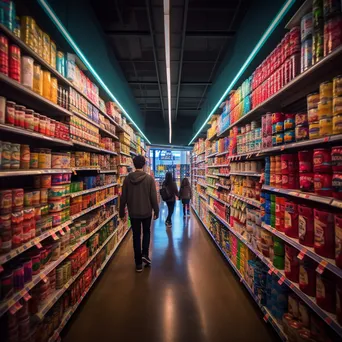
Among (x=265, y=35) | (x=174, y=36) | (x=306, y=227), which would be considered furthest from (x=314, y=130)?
(x=174, y=36)

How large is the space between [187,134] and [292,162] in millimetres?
11862

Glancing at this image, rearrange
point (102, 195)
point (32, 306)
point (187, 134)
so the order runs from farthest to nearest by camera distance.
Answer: point (187, 134) < point (102, 195) < point (32, 306)

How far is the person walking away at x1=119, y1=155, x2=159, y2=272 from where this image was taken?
3.69 metres

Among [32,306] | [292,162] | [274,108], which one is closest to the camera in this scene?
[32,306]

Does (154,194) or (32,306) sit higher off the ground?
(154,194)

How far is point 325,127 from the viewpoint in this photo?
1.54 m

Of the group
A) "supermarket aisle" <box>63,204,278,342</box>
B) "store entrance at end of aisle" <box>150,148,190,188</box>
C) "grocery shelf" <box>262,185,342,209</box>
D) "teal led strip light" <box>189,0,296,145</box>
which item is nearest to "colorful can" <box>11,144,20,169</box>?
"supermarket aisle" <box>63,204,278,342</box>

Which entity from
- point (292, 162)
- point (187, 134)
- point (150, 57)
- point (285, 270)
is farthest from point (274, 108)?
point (187, 134)

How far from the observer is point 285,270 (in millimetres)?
2002

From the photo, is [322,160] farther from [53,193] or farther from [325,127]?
[53,193]

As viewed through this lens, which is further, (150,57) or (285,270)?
(150,57)

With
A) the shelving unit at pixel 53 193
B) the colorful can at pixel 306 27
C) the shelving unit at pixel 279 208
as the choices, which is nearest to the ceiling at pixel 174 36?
the shelving unit at pixel 53 193

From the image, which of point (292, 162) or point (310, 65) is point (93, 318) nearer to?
point (292, 162)

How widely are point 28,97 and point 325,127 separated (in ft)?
8.17
